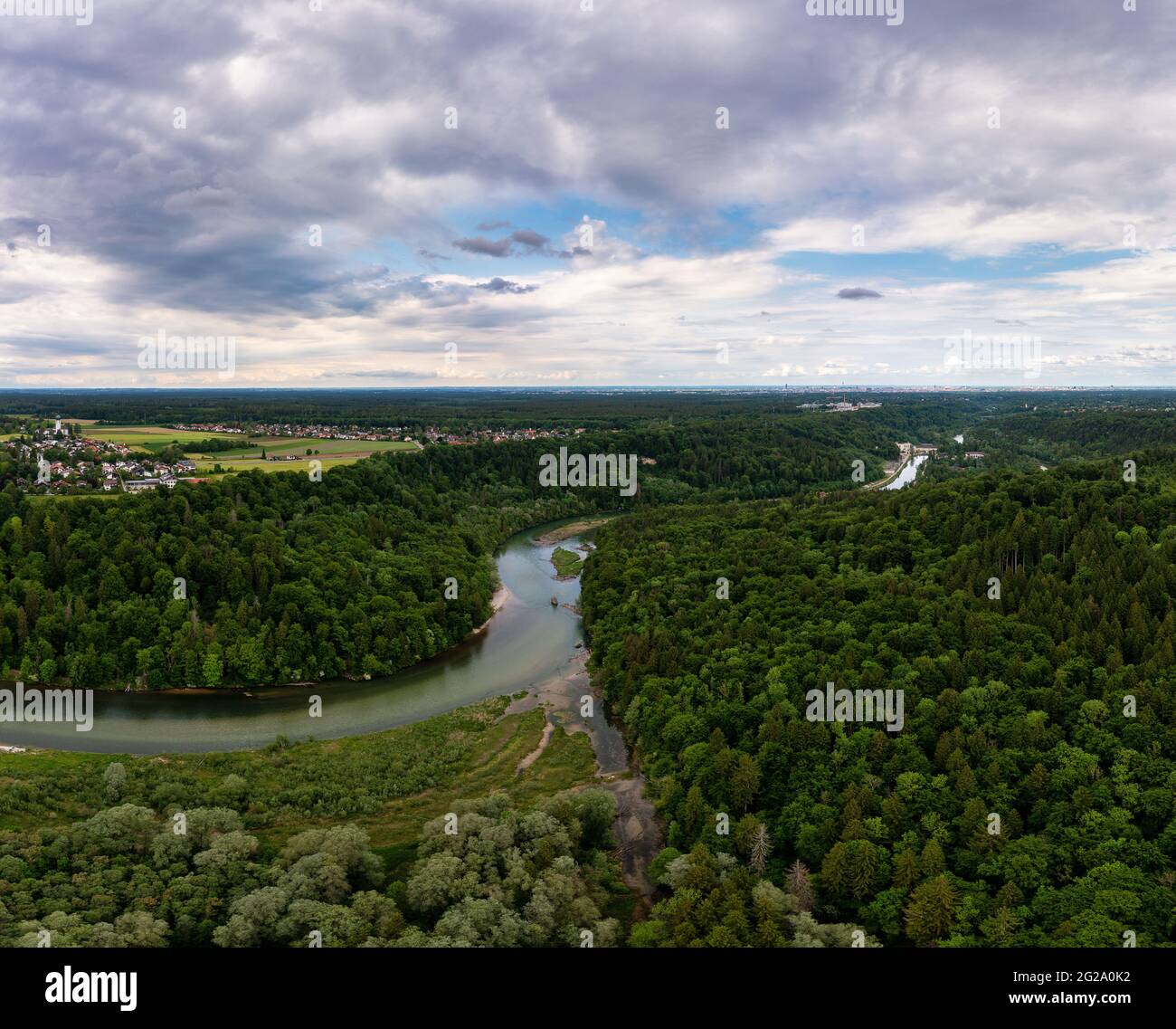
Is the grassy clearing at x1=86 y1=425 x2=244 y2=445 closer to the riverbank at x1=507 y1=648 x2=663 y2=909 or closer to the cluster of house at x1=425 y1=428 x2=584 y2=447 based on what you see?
the cluster of house at x1=425 y1=428 x2=584 y2=447

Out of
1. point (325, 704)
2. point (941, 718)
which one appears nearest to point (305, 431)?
point (325, 704)

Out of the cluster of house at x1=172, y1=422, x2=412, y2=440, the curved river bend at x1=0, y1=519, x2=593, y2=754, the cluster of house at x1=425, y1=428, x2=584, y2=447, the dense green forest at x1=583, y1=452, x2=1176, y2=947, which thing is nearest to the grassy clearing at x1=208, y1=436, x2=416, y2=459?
the cluster of house at x1=172, y1=422, x2=412, y2=440

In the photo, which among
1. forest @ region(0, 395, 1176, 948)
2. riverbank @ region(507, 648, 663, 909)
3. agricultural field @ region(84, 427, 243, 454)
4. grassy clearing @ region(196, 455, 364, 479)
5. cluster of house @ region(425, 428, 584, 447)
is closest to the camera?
forest @ region(0, 395, 1176, 948)

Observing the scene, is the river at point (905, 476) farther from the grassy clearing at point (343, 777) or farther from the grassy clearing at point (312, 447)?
the grassy clearing at point (343, 777)

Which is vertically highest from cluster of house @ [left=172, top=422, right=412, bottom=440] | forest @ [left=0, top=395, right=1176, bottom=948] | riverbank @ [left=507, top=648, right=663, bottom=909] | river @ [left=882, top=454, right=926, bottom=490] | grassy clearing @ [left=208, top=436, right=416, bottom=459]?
cluster of house @ [left=172, top=422, right=412, bottom=440]

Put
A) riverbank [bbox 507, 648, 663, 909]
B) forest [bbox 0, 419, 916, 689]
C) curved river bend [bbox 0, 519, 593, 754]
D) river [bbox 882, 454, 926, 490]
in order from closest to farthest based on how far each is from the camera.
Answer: riverbank [bbox 507, 648, 663, 909] < curved river bend [bbox 0, 519, 593, 754] < forest [bbox 0, 419, 916, 689] < river [bbox 882, 454, 926, 490]

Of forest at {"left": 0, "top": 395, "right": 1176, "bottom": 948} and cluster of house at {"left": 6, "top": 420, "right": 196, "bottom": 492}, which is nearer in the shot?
forest at {"left": 0, "top": 395, "right": 1176, "bottom": 948}
